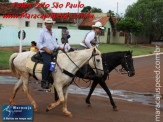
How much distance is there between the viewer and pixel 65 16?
157 feet

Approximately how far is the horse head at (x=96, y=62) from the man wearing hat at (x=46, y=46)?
1022 mm

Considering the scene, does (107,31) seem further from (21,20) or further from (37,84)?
(37,84)

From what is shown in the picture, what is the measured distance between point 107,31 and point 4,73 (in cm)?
3458

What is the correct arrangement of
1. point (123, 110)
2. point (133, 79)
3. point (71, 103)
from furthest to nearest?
point (133, 79)
point (71, 103)
point (123, 110)

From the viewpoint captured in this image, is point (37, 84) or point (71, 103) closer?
point (71, 103)

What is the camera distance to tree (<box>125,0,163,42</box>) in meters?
49.6

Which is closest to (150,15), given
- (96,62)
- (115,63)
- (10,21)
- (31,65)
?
(10,21)

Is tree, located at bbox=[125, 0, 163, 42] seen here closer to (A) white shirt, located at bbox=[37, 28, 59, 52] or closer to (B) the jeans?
(A) white shirt, located at bbox=[37, 28, 59, 52]

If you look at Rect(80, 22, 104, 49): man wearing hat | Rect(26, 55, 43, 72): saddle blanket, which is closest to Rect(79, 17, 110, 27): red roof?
Rect(80, 22, 104, 49): man wearing hat

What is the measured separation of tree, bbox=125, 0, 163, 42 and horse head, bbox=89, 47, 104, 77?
43893 mm

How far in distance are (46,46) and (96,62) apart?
4.27 feet

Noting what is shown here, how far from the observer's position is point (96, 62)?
710 cm

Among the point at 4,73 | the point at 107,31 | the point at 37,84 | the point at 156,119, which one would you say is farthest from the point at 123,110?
the point at 107,31

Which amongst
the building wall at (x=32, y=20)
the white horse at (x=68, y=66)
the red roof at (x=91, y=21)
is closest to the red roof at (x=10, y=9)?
the building wall at (x=32, y=20)
